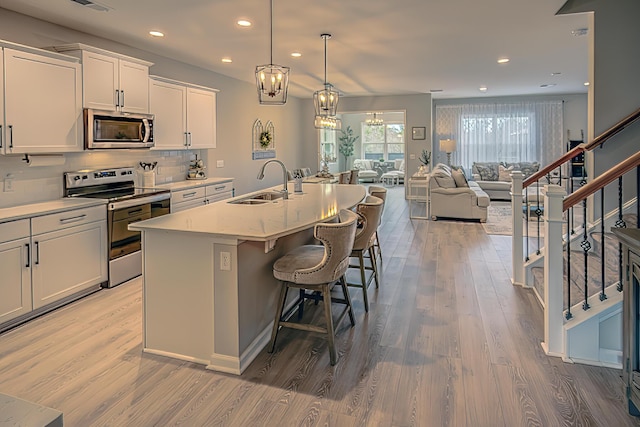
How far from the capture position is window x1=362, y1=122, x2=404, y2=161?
15906 millimetres

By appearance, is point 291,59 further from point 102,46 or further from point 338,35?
point 102,46

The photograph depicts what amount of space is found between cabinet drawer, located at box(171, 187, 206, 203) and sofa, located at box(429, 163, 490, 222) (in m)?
4.39

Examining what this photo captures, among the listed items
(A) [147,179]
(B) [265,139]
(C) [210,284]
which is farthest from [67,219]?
(B) [265,139]

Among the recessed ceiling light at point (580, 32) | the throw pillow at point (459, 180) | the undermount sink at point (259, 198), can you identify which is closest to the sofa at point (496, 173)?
the throw pillow at point (459, 180)

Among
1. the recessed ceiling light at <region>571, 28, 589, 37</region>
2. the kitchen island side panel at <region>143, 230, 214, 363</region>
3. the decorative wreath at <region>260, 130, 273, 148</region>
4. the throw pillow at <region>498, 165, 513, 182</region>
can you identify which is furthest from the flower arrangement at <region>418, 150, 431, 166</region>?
the kitchen island side panel at <region>143, 230, 214, 363</region>

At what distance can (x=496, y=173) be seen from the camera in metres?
10.8

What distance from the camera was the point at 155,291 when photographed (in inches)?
109

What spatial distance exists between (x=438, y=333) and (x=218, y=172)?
198 inches

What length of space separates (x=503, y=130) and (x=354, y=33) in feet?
26.7

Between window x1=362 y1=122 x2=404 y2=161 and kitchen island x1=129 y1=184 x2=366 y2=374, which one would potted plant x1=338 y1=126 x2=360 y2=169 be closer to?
window x1=362 y1=122 x2=404 y2=161

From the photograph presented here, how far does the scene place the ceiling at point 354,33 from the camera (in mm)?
3849

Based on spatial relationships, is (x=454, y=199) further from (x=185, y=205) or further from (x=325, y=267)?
(x=325, y=267)

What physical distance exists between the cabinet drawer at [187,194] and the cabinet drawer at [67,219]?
105 cm

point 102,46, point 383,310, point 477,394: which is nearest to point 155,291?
point 383,310
